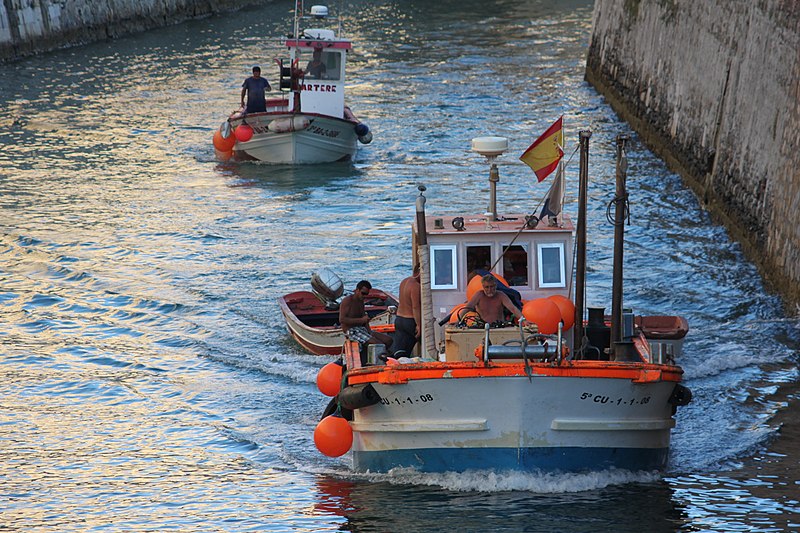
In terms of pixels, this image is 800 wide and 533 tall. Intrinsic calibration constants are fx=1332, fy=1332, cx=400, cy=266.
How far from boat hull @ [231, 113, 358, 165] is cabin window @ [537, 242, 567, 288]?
57.2 feet

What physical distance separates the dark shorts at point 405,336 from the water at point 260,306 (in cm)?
149

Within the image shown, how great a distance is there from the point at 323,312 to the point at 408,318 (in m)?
4.99

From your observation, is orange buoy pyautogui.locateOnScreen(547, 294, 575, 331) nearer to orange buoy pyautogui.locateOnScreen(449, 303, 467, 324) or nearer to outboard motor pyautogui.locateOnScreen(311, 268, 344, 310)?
orange buoy pyautogui.locateOnScreen(449, 303, 467, 324)

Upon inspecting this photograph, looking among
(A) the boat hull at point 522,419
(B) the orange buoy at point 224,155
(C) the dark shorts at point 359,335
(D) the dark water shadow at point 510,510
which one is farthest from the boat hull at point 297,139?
(D) the dark water shadow at point 510,510

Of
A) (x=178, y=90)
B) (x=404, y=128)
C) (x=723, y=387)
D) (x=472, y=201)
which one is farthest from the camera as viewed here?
(x=178, y=90)

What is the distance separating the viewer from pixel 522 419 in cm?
1336

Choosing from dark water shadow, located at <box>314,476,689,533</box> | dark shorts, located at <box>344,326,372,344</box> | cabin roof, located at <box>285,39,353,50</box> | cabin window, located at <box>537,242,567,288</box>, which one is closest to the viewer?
dark water shadow, located at <box>314,476,689,533</box>

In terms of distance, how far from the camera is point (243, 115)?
32.6 metres

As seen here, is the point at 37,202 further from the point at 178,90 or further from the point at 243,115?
the point at 178,90

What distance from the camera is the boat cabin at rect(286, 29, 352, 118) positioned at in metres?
32.5

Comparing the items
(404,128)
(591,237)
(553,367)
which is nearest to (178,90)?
(404,128)

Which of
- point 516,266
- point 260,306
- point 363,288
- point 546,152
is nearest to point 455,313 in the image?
point 516,266

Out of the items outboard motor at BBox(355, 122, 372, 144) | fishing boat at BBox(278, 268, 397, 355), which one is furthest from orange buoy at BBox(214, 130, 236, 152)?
fishing boat at BBox(278, 268, 397, 355)

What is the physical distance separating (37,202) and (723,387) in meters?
17.1
